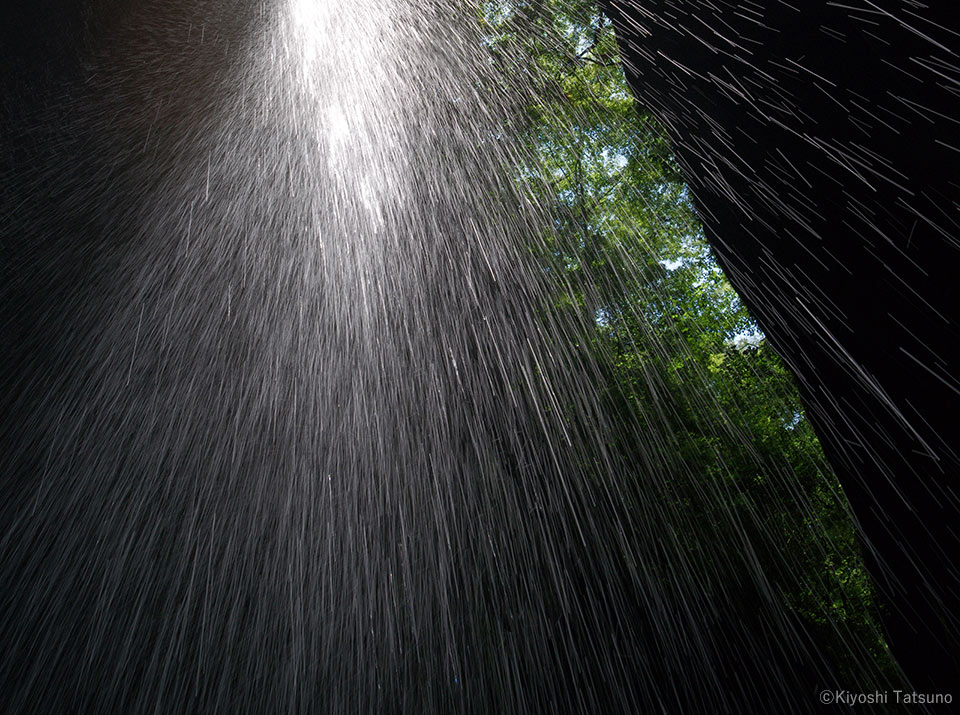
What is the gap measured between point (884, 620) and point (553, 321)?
412 centimetres

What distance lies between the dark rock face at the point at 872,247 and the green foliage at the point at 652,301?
299 centimetres

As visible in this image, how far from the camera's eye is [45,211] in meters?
3.78

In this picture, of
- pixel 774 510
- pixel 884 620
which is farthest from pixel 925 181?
pixel 774 510

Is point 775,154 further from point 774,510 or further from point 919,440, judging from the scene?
point 774,510

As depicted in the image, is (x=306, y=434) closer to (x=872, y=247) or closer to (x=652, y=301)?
(x=872, y=247)

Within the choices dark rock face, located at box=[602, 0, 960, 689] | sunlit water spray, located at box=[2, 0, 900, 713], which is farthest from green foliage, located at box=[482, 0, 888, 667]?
dark rock face, located at box=[602, 0, 960, 689]

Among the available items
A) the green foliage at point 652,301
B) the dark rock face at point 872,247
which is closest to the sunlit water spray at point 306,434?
the green foliage at point 652,301

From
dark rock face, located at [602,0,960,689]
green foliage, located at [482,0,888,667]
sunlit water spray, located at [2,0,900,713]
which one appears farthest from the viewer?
green foliage, located at [482,0,888,667]

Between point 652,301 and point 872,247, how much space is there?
716 centimetres

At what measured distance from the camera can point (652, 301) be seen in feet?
28.5

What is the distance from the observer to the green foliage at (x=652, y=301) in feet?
19.9

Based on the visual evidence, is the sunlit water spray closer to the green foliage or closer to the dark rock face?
the green foliage

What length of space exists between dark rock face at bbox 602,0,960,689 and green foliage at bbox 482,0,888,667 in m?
2.99

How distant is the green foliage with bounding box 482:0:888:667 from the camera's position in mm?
6078
